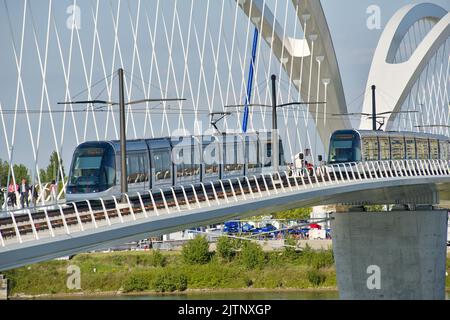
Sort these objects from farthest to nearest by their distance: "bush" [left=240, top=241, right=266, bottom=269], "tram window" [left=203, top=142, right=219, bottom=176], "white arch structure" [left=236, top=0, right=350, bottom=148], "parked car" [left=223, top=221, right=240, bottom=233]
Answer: "parked car" [left=223, top=221, right=240, bottom=233] < "bush" [left=240, top=241, right=266, bottom=269] < "white arch structure" [left=236, top=0, right=350, bottom=148] < "tram window" [left=203, top=142, right=219, bottom=176]

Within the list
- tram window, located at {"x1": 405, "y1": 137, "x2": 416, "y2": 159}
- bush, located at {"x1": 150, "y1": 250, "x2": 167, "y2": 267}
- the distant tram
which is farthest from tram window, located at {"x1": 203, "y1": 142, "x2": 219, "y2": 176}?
bush, located at {"x1": 150, "y1": 250, "x2": 167, "y2": 267}

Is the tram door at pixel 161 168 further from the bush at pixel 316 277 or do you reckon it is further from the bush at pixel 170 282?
the bush at pixel 316 277

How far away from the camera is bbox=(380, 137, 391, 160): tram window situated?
55.9 metres

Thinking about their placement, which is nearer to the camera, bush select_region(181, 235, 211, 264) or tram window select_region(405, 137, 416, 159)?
tram window select_region(405, 137, 416, 159)

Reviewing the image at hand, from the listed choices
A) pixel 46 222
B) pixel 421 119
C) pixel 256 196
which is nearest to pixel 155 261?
pixel 421 119

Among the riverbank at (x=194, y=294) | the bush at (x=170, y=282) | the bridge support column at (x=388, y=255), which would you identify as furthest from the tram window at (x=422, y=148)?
the bush at (x=170, y=282)

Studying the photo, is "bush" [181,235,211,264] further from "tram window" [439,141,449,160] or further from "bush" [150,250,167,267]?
"tram window" [439,141,449,160]

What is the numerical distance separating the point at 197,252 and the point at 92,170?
147 ft

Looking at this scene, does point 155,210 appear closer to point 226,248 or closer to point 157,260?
point 226,248

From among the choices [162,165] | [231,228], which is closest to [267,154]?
[162,165]

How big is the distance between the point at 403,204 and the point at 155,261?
27.4m

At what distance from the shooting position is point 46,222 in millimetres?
27078

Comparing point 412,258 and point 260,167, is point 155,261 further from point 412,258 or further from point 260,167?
point 260,167

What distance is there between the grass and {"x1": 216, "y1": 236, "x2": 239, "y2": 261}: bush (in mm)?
319
